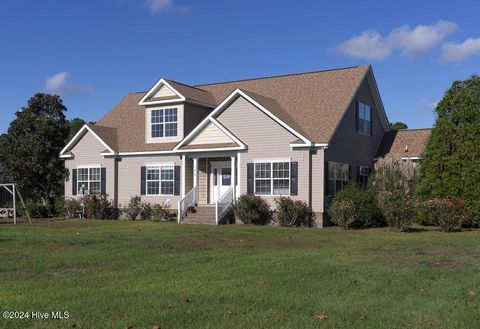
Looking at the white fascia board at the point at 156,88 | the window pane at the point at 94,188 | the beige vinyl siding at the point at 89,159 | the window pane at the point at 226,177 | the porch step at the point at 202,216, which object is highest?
the white fascia board at the point at 156,88

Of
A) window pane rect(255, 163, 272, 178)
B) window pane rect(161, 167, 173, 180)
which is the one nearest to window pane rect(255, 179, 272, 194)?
window pane rect(255, 163, 272, 178)

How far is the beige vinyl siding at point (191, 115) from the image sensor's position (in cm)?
2839

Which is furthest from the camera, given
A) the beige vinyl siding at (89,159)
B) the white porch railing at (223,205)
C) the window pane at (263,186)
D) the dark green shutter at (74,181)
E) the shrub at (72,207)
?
the dark green shutter at (74,181)

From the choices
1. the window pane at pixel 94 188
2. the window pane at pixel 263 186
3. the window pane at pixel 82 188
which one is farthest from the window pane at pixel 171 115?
the window pane at pixel 263 186

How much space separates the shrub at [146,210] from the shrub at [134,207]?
160 millimetres

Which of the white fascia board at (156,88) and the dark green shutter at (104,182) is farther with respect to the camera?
the dark green shutter at (104,182)

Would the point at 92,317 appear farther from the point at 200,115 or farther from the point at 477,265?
the point at 200,115

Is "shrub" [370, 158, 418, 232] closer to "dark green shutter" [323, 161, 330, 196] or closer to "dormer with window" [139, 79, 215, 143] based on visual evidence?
"dark green shutter" [323, 161, 330, 196]

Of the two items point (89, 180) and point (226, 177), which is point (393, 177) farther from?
point (89, 180)

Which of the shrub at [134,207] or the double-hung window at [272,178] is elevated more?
the double-hung window at [272,178]

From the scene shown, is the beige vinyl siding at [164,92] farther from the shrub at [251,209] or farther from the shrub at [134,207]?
the shrub at [251,209]

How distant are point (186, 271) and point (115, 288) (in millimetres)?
1980

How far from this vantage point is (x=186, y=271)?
10.4 m

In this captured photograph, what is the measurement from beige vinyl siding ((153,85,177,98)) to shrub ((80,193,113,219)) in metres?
6.07
